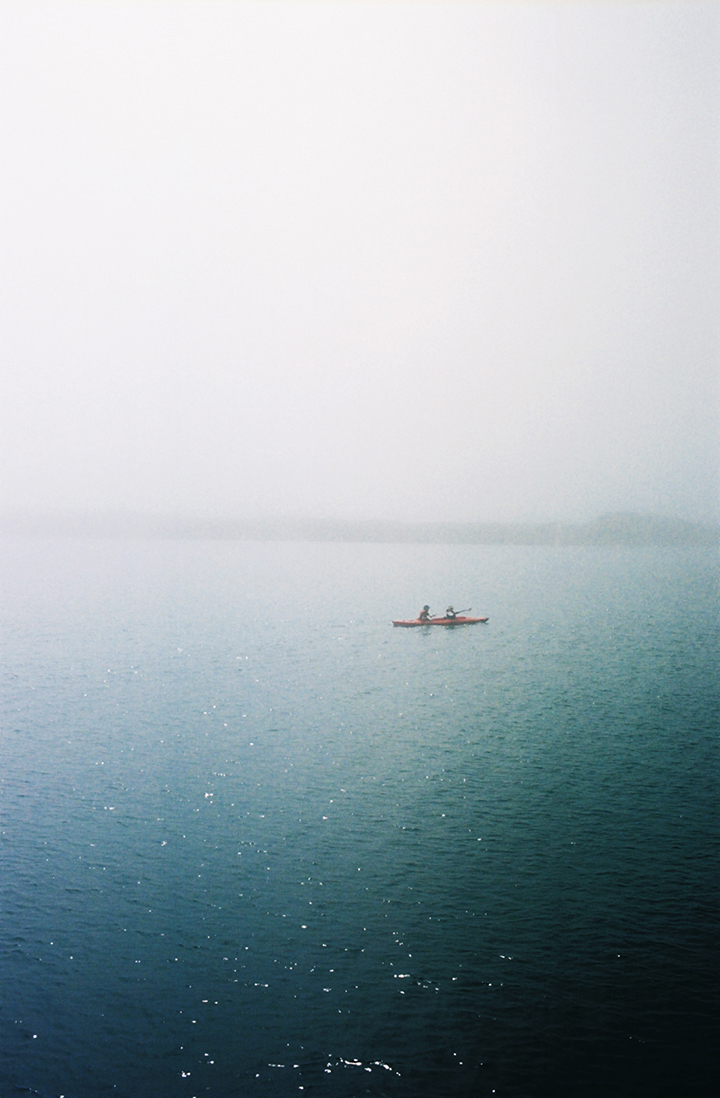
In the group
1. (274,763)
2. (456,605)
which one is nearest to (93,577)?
(456,605)

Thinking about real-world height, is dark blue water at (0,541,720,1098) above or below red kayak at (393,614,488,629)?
below

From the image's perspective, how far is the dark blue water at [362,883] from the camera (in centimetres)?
1897

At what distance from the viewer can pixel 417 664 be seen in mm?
68562

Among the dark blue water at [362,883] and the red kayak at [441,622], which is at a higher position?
the red kayak at [441,622]

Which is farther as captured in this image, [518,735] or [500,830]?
[518,735]

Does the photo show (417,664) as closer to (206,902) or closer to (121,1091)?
(206,902)

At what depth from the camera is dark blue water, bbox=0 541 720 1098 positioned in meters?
19.0

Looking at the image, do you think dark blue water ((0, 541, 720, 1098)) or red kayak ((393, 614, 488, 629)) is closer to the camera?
dark blue water ((0, 541, 720, 1098))

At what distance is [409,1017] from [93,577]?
153 m

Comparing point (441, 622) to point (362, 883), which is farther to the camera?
point (441, 622)

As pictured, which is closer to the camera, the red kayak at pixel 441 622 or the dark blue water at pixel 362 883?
the dark blue water at pixel 362 883

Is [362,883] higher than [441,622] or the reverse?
the reverse

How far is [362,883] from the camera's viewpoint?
89.4 feet

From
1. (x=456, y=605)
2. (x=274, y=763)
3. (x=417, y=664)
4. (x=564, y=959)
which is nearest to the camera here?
(x=564, y=959)
